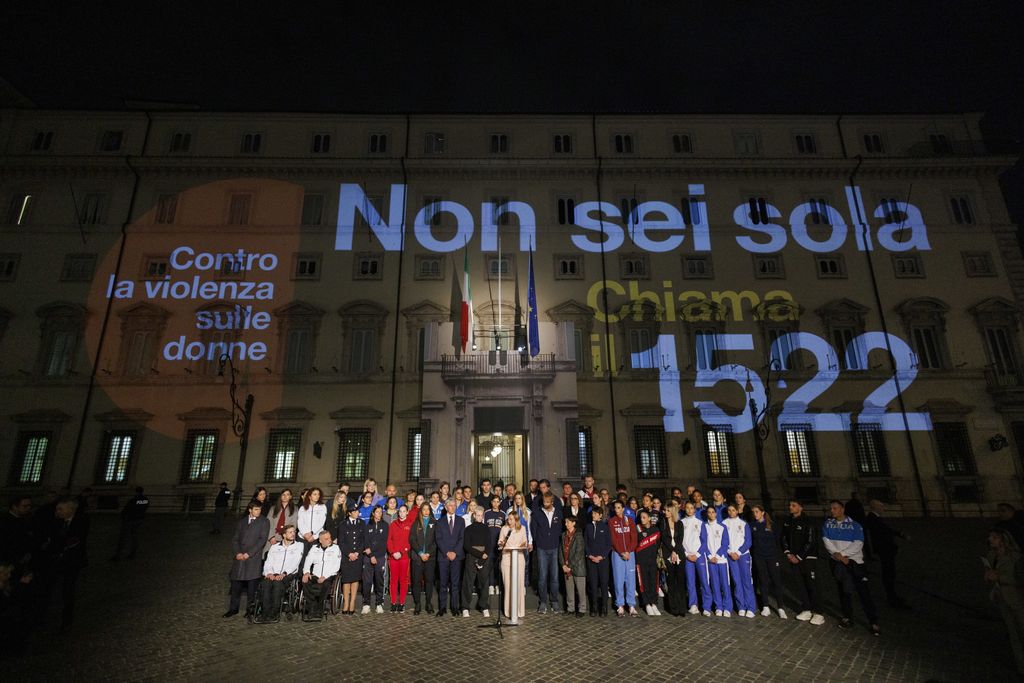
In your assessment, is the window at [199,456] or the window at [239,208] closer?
the window at [199,456]

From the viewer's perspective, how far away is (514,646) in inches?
264

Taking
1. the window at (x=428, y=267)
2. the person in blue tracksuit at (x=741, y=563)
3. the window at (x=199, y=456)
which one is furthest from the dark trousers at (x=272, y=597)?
the window at (x=428, y=267)

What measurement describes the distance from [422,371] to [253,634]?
14.8 meters

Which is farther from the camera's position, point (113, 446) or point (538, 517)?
point (113, 446)

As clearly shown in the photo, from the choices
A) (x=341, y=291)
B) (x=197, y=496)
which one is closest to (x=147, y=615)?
(x=197, y=496)

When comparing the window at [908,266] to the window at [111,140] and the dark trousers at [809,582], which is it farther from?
the window at [111,140]

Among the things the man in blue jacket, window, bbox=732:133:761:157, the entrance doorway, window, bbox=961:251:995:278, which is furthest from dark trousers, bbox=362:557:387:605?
window, bbox=961:251:995:278

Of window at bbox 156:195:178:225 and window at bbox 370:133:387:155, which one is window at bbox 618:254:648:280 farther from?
window at bbox 156:195:178:225

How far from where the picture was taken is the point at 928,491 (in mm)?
20547

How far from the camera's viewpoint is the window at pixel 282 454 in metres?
21.1

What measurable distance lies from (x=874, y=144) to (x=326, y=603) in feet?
106

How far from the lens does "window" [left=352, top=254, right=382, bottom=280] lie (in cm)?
2358

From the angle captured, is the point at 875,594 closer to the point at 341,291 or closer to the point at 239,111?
the point at 341,291

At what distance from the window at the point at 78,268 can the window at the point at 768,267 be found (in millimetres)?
32365
